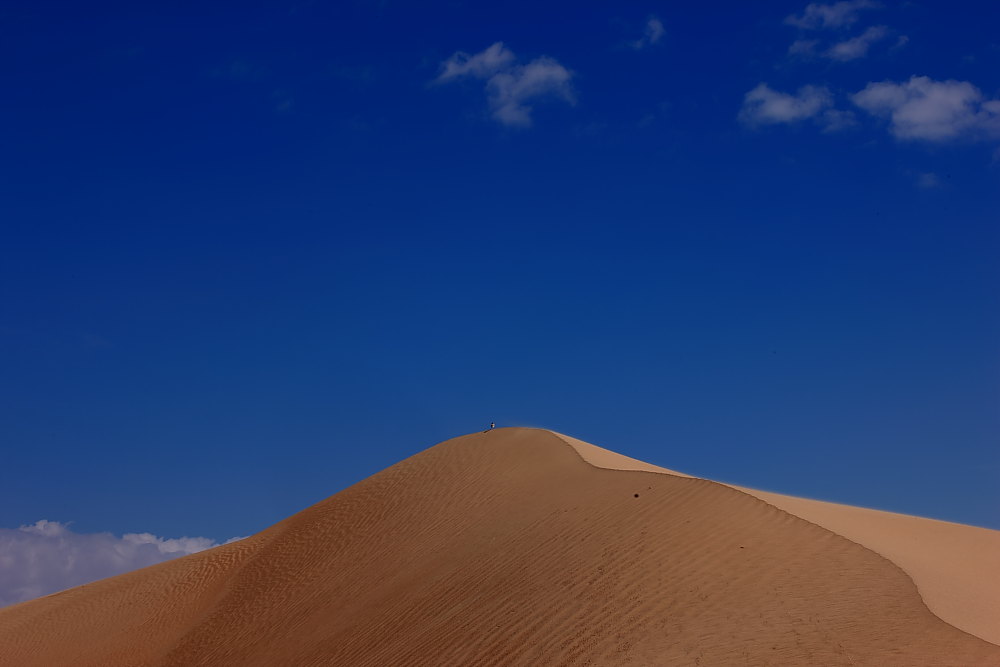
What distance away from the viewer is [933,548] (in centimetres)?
2145

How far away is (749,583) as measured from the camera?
15.3 meters

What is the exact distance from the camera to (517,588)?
1755 centimetres

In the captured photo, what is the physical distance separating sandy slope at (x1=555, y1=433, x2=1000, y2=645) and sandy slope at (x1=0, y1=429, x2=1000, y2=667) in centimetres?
63

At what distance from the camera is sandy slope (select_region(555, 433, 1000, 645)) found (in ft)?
47.0

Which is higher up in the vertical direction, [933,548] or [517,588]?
[517,588]

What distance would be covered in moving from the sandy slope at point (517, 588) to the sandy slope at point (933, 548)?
63cm

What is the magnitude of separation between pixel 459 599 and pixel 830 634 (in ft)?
24.6

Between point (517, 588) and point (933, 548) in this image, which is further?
point (933, 548)

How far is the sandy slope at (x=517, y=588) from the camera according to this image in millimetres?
13836

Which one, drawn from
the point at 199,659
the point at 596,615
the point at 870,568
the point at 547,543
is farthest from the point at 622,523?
the point at 199,659

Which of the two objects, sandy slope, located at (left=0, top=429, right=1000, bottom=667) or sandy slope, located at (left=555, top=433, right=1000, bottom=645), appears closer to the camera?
sandy slope, located at (left=0, top=429, right=1000, bottom=667)

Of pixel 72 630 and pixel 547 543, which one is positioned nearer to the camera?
pixel 547 543

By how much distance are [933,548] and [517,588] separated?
10430mm

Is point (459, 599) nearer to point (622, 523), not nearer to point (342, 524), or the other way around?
point (622, 523)
